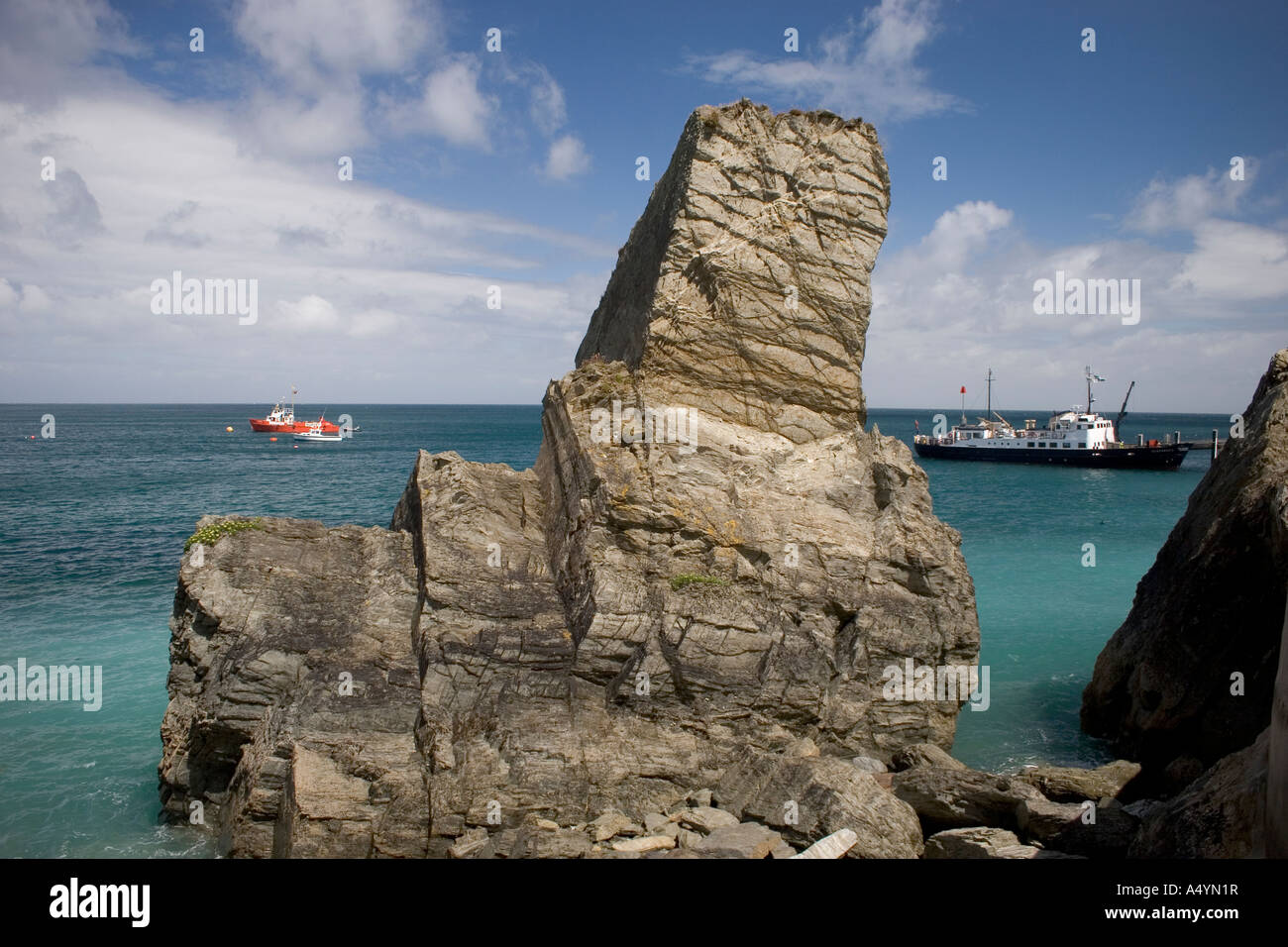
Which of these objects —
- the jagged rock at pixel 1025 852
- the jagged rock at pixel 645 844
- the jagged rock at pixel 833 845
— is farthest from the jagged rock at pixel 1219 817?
the jagged rock at pixel 645 844

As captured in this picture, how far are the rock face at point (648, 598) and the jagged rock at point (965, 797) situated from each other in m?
1.18

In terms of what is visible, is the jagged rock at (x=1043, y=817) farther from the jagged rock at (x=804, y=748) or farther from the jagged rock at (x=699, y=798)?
the jagged rock at (x=699, y=798)

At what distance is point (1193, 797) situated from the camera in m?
9.95

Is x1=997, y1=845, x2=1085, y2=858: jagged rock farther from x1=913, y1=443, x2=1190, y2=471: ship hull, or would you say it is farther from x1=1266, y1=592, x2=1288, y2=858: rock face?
x1=913, y1=443, x2=1190, y2=471: ship hull

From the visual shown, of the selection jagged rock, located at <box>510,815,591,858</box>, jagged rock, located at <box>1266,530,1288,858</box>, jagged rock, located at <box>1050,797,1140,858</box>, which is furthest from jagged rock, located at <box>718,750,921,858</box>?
jagged rock, located at <box>1266,530,1288,858</box>

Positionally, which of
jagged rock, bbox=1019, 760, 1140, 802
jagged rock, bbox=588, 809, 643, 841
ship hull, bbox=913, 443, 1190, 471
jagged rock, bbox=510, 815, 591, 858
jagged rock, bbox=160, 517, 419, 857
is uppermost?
ship hull, bbox=913, 443, 1190, 471

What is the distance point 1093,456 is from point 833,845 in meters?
80.7

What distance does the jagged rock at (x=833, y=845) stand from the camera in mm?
11344

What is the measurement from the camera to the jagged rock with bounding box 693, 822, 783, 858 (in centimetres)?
1139

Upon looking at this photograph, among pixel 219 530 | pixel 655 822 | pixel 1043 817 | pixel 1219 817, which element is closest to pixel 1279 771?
pixel 1219 817

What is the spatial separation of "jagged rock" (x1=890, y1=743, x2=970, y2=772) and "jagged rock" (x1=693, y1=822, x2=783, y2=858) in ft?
14.3
